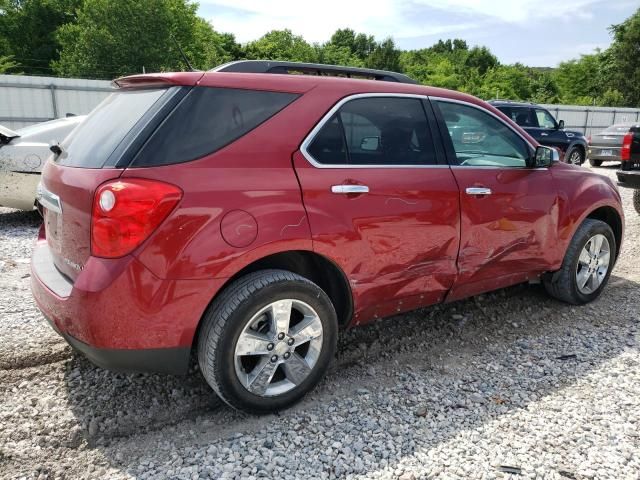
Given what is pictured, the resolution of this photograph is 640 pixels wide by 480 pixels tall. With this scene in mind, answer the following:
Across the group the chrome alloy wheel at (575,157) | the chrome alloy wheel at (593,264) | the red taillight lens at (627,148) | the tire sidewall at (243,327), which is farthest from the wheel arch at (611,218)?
the chrome alloy wheel at (575,157)

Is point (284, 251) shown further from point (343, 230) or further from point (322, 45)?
point (322, 45)

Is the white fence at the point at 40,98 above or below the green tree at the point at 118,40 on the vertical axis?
below

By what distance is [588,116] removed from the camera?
27.6m

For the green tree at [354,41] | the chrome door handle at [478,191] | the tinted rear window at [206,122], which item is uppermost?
the green tree at [354,41]

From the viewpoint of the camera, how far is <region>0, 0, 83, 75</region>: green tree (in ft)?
165

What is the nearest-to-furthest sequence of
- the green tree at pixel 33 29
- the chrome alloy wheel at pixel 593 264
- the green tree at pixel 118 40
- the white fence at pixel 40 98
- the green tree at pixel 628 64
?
the chrome alloy wheel at pixel 593 264
the white fence at pixel 40 98
the green tree at pixel 118 40
the green tree at pixel 33 29
the green tree at pixel 628 64

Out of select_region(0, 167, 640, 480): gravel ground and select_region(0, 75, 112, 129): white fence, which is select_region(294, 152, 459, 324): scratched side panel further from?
select_region(0, 75, 112, 129): white fence

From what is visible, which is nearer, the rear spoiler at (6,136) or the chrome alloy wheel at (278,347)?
the chrome alloy wheel at (278,347)

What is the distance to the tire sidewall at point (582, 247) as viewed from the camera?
4262mm

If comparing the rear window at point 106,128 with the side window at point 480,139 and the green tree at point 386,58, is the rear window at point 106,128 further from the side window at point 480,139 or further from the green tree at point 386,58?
the green tree at point 386,58

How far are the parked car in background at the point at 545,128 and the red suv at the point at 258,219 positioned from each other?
37.9 ft

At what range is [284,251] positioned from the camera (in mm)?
2676

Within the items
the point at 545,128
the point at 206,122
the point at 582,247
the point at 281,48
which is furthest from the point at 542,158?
the point at 281,48

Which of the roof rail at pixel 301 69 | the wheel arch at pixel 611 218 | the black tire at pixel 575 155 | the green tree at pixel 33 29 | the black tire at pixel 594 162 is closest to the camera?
the roof rail at pixel 301 69
